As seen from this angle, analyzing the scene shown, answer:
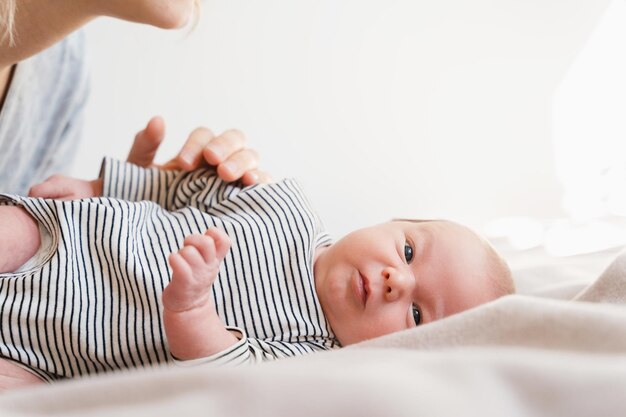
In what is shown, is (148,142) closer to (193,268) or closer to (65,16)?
(65,16)

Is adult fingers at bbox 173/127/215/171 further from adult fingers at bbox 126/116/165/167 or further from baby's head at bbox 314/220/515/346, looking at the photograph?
baby's head at bbox 314/220/515/346

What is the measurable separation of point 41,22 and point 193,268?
18.9 inches

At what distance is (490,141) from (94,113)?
1.00 metres

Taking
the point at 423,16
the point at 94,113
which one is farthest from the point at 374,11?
the point at 94,113

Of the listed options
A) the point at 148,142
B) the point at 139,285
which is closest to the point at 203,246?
the point at 139,285

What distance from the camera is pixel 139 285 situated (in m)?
0.78

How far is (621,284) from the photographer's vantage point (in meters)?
0.67

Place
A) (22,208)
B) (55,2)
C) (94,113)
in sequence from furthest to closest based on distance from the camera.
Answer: (94,113) → (55,2) → (22,208)

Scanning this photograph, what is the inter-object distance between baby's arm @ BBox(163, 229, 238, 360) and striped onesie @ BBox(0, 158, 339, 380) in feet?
0.07

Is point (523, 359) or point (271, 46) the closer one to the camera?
point (523, 359)

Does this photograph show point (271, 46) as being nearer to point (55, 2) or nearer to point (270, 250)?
point (55, 2)

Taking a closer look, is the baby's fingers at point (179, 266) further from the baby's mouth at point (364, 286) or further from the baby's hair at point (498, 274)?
the baby's hair at point (498, 274)

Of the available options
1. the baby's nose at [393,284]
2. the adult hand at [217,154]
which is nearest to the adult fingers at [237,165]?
the adult hand at [217,154]

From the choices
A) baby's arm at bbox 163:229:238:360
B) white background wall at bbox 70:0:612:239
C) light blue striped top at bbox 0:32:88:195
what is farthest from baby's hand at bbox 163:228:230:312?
white background wall at bbox 70:0:612:239
